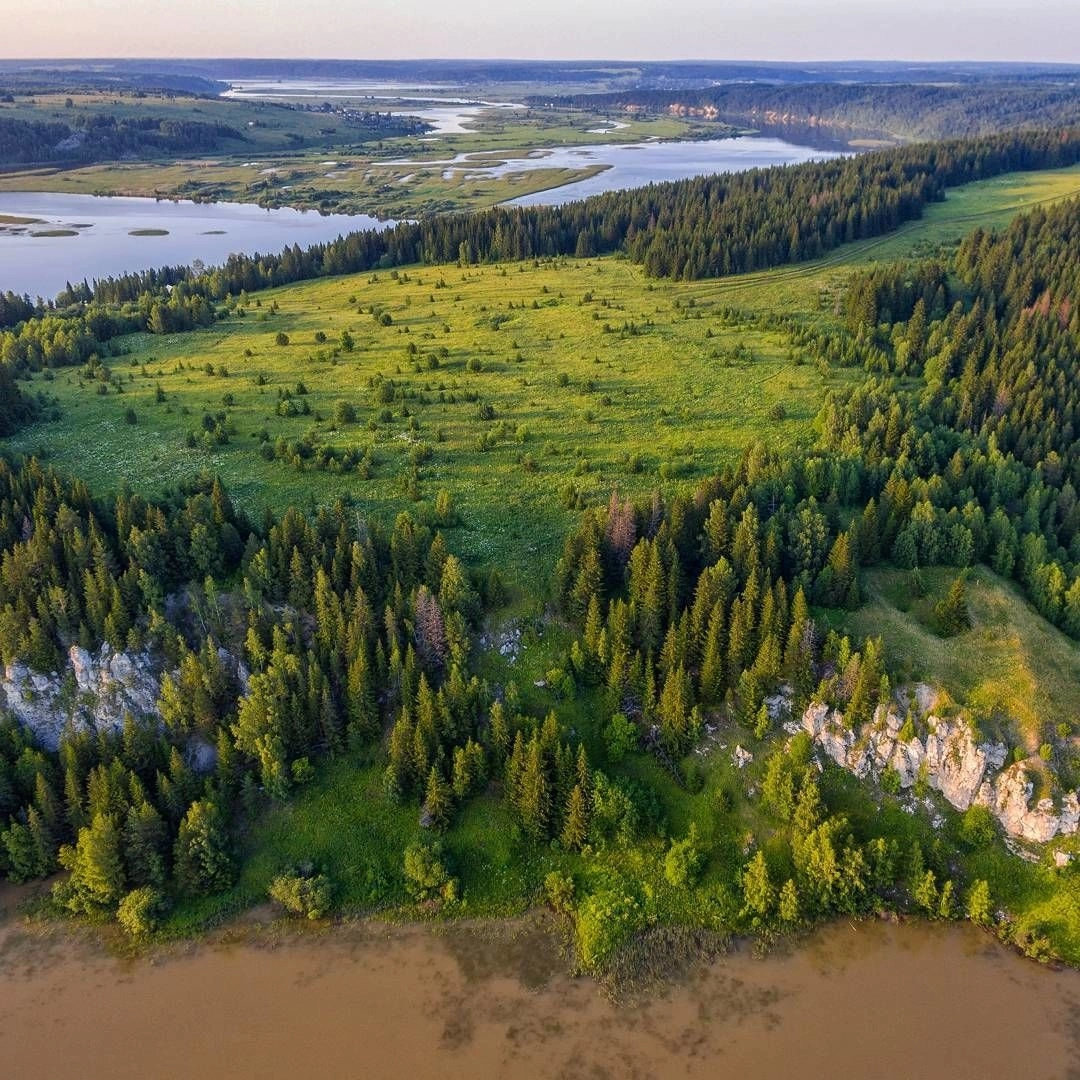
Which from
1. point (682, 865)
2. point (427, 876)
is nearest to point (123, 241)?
point (427, 876)

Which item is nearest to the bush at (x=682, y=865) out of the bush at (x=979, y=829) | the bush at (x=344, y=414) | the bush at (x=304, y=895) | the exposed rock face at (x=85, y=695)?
the bush at (x=979, y=829)

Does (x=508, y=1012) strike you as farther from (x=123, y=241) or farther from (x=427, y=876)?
(x=123, y=241)

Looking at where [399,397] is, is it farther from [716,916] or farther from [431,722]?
[716,916]

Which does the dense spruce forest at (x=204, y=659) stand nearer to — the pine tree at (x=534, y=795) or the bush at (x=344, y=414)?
the pine tree at (x=534, y=795)

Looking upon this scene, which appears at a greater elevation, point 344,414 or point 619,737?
point 344,414

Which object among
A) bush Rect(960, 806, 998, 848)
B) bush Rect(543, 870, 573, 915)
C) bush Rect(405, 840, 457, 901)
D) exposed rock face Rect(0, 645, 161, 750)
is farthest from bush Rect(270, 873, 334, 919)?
bush Rect(960, 806, 998, 848)

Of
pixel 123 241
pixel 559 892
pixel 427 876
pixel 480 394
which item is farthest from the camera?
pixel 123 241

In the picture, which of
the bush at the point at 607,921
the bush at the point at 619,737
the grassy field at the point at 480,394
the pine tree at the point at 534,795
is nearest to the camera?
the bush at the point at 607,921
